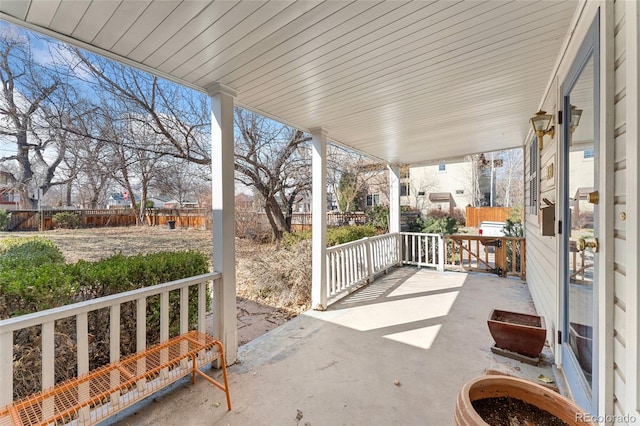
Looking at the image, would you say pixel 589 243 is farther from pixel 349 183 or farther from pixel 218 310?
pixel 349 183

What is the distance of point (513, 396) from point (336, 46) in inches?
89.5

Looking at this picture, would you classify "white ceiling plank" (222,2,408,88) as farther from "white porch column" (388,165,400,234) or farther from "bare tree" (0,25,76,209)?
"white porch column" (388,165,400,234)

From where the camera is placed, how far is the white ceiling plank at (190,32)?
1.55 metres

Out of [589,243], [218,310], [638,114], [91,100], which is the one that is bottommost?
[218,310]

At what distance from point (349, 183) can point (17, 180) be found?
632 centimetres

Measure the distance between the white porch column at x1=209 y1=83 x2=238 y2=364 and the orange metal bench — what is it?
242 millimetres

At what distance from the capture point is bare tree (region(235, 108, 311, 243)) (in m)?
5.88

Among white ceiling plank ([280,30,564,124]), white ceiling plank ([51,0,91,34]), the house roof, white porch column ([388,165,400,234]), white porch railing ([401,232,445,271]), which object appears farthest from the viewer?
the house roof

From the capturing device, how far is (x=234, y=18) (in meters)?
1.64

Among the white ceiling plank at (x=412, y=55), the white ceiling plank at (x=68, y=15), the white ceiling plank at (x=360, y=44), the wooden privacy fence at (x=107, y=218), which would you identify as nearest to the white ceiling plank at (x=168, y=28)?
the white ceiling plank at (x=68, y=15)

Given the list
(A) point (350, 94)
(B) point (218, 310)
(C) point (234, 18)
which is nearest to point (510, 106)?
(A) point (350, 94)

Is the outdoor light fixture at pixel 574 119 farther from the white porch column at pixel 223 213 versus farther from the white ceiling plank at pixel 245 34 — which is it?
the white porch column at pixel 223 213

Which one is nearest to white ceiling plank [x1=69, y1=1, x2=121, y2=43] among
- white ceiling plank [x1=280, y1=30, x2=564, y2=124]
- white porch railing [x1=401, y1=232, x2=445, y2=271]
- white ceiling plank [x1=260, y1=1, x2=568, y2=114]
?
white ceiling plank [x1=260, y1=1, x2=568, y2=114]

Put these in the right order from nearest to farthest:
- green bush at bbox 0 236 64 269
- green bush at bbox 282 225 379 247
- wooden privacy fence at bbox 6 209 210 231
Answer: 1. green bush at bbox 0 236 64 269
2. wooden privacy fence at bbox 6 209 210 231
3. green bush at bbox 282 225 379 247
